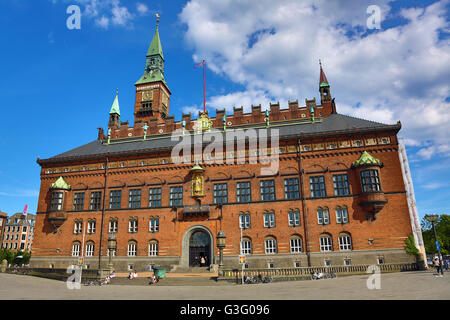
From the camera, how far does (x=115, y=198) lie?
46.0 meters

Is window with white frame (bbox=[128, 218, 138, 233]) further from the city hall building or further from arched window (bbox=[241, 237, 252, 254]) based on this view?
arched window (bbox=[241, 237, 252, 254])

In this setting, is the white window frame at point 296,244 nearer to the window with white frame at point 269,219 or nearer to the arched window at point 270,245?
the arched window at point 270,245

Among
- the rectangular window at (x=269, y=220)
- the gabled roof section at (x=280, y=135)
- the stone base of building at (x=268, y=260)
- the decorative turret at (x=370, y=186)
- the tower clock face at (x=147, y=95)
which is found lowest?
the stone base of building at (x=268, y=260)

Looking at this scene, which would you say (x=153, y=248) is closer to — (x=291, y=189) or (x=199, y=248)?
(x=199, y=248)

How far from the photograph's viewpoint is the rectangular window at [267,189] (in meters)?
40.8

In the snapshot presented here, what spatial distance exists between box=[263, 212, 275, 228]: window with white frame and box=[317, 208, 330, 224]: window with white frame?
5565 mm

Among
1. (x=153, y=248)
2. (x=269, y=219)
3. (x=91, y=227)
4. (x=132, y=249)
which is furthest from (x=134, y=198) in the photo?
(x=269, y=219)

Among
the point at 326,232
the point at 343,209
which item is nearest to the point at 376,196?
the point at 343,209

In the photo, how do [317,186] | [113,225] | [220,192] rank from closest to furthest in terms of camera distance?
[317,186]
[220,192]
[113,225]

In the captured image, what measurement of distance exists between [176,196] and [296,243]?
56.5 feet

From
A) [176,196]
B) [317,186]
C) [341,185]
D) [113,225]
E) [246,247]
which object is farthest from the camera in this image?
[113,225]

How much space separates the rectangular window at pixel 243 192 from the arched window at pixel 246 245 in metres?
5.05

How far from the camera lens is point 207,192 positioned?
42656mm

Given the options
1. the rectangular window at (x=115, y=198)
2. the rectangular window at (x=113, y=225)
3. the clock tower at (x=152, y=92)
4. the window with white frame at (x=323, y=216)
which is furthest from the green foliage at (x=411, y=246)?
the clock tower at (x=152, y=92)
